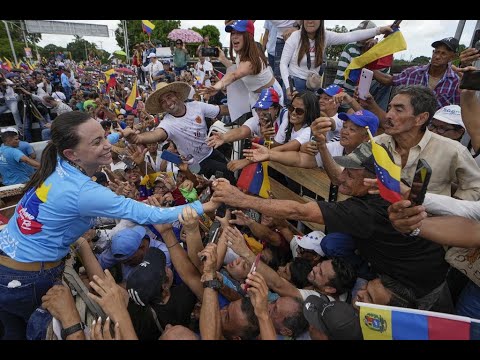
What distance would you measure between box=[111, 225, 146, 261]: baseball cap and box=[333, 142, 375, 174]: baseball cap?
6.28 ft

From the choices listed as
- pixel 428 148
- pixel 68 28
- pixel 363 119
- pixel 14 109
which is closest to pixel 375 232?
pixel 428 148

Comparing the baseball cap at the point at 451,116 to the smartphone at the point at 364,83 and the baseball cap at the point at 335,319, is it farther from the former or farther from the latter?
the baseball cap at the point at 335,319

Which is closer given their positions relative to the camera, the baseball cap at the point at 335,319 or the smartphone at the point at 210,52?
the baseball cap at the point at 335,319

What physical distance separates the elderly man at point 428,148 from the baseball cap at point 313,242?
0.91m

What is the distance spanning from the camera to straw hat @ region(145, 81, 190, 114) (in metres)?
3.86

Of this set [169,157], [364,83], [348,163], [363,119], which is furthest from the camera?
[169,157]

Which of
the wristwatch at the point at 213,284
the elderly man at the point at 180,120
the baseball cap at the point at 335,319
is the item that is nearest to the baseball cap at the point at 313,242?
the baseball cap at the point at 335,319

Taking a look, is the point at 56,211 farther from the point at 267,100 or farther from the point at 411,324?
the point at 267,100

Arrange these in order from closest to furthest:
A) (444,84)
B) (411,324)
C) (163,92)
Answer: (411,324) → (444,84) → (163,92)

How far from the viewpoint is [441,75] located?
12.1ft

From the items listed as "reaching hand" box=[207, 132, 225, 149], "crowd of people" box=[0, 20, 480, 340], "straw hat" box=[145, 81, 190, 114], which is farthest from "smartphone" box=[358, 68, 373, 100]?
"straw hat" box=[145, 81, 190, 114]

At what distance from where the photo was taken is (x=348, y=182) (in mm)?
2189

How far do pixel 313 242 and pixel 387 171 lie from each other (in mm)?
1438

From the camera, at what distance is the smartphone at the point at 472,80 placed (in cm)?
212
